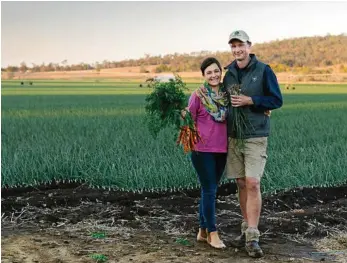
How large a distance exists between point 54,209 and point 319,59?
204ft

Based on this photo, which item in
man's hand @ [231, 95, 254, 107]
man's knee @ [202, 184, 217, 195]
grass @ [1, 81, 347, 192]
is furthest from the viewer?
grass @ [1, 81, 347, 192]

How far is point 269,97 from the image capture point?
486 centimetres

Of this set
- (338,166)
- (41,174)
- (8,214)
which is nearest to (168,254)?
(8,214)

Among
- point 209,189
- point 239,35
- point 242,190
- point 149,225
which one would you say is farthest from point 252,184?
point 149,225

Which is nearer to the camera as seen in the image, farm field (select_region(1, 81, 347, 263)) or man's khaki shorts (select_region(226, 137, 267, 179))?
man's khaki shorts (select_region(226, 137, 267, 179))

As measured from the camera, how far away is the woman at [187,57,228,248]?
16.2ft

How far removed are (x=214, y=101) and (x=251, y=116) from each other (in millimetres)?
314

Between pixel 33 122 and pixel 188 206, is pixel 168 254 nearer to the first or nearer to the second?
pixel 188 206

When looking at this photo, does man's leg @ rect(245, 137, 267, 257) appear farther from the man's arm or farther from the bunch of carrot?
the bunch of carrot

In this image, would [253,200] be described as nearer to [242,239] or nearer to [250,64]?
[242,239]

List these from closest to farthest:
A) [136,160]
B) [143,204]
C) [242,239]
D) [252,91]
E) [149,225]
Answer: [252,91]
[242,239]
[149,225]
[143,204]
[136,160]

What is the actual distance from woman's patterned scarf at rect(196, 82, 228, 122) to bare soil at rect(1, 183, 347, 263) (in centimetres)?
110

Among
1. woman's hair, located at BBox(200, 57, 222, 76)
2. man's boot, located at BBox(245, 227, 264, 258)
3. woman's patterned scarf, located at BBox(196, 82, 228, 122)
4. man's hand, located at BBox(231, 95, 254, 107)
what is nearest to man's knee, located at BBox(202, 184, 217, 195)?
man's boot, located at BBox(245, 227, 264, 258)

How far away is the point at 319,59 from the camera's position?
216ft
